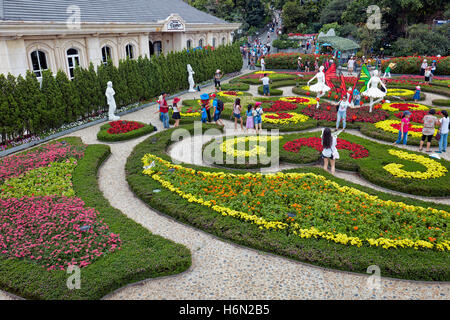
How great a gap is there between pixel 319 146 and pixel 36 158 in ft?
37.1

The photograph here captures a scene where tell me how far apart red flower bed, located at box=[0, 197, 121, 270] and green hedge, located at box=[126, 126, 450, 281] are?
6.77 ft

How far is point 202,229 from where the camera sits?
9.47 meters

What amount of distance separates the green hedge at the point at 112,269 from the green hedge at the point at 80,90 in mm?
10417

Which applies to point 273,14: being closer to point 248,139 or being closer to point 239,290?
point 248,139

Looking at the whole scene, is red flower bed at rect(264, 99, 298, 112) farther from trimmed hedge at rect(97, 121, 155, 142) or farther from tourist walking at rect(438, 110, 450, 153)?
tourist walking at rect(438, 110, 450, 153)

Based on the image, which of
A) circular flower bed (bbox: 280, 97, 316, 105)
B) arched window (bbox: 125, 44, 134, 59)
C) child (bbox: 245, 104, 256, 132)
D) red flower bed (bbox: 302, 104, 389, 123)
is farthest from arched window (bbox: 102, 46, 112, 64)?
red flower bed (bbox: 302, 104, 389, 123)

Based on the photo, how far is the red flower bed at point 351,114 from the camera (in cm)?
1821

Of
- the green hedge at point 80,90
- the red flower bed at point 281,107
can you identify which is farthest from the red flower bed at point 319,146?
the green hedge at point 80,90

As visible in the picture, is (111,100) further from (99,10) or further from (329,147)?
(329,147)

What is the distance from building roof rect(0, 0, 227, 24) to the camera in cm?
1946

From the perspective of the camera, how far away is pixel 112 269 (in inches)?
297

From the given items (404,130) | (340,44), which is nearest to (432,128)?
(404,130)

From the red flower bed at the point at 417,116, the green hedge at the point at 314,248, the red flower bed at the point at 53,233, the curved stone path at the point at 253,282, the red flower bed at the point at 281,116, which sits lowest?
the curved stone path at the point at 253,282

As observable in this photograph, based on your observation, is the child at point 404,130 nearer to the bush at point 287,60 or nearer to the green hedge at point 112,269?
the green hedge at point 112,269
